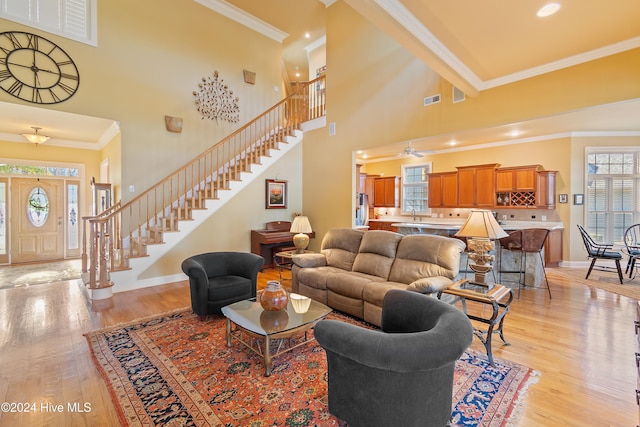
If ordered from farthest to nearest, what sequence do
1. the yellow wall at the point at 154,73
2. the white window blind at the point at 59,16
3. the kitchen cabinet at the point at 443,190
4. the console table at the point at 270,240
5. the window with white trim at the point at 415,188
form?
the window with white trim at the point at 415,188 → the kitchen cabinet at the point at 443,190 → the console table at the point at 270,240 → the yellow wall at the point at 154,73 → the white window blind at the point at 59,16

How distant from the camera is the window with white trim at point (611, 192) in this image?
6371 millimetres

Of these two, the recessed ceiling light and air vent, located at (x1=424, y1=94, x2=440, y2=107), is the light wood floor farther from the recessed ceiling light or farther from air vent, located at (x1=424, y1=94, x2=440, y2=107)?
air vent, located at (x1=424, y1=94, x2=440, y2=107)

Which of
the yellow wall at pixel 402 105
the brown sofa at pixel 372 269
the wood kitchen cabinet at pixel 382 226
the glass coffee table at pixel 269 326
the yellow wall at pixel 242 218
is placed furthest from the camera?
the wood kitchen cabinet at pixel 382 226

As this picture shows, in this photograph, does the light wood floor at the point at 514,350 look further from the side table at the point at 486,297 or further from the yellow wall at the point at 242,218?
the yellow wall at the point at 242,218

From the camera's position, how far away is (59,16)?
4.89m

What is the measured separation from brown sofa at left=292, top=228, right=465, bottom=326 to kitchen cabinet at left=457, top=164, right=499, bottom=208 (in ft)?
14.3

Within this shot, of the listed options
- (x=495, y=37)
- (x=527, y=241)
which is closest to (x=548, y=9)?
(x=495, y=37)

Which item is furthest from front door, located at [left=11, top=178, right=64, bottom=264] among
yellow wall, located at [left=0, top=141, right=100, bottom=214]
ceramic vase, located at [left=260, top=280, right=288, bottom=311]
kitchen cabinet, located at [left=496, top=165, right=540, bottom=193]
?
kitchen cabinet, located at [left=496, top=165, right=540, bottom=193]

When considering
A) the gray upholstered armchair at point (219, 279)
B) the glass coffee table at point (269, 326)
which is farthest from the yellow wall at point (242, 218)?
the glass coffee table at point (269, 326)

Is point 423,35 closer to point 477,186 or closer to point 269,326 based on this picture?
point 269,326

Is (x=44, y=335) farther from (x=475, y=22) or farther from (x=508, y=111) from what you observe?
(x=508, y=111)

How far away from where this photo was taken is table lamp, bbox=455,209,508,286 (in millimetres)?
2877

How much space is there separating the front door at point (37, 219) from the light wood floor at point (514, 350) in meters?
3.04

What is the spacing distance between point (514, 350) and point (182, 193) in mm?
6153
